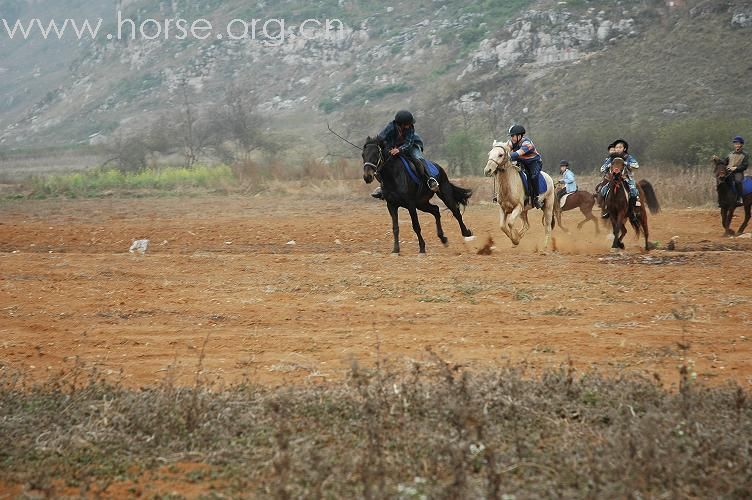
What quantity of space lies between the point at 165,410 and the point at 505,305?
5185mm

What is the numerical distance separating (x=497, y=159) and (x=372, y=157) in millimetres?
2228

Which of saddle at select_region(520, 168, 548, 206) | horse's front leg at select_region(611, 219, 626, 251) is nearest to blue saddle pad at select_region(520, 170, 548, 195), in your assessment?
saddle at select_region(520, 168, 548, 206)

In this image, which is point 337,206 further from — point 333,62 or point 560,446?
point 333,62

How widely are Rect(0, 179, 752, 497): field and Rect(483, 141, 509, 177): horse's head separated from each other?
1.55m

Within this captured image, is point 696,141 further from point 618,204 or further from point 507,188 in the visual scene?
point 507,188

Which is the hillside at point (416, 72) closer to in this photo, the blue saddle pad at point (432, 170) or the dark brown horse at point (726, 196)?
the dark brown horse at point (726, 196)

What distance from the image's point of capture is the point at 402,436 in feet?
17.8

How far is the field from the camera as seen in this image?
761cm

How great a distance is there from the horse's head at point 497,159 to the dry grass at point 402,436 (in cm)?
861

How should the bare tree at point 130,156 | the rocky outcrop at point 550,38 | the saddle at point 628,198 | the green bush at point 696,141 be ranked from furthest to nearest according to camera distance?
the rocky outcrop at point 550,38
the bare tree at point 130,156
the green bush at point 696,141
the saddle at point 628,198

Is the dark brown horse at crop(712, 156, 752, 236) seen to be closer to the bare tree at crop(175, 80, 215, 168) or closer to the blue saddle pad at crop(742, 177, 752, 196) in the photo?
the blue saddle pad at crop(742, 177, 752, 196)

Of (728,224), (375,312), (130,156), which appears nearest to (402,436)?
(375,312)

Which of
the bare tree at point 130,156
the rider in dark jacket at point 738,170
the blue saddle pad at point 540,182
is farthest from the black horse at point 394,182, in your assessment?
the bare tree at point 130,156

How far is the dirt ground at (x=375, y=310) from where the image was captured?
7781mm
